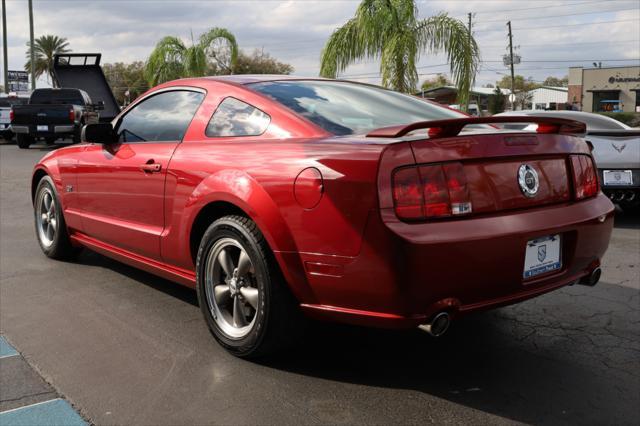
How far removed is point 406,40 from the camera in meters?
14.5

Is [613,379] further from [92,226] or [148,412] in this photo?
[92,226]

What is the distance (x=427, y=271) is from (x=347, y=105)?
1290 mm

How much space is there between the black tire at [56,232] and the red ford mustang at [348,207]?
1.36m

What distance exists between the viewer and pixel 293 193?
3.04 metres

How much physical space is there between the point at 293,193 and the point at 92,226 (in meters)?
2.40

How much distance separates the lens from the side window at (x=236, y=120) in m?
3.58

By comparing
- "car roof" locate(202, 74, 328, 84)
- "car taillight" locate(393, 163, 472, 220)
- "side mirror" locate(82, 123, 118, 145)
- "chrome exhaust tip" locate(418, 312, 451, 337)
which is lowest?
"chrome exhaust tip" locate(418, 312, 451, 337)

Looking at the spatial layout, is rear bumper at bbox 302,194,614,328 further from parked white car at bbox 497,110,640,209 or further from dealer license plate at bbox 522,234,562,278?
parked white car at bbox 497,110,640,209

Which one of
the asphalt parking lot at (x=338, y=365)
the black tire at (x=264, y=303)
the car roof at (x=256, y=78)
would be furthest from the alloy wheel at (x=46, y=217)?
the black tire at (x=264, y=303)

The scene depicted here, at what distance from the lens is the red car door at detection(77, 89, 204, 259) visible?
13.4 ft

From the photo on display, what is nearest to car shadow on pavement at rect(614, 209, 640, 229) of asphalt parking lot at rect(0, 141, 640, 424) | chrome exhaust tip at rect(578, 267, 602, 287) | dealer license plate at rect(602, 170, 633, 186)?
dealer license plate at rect(602, 170, 633, 186)

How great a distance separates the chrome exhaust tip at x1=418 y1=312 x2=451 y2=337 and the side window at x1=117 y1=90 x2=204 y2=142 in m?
1.98

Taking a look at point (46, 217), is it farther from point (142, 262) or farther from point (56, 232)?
point (142, 262)

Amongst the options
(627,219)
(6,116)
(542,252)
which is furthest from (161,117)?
(6,116)
